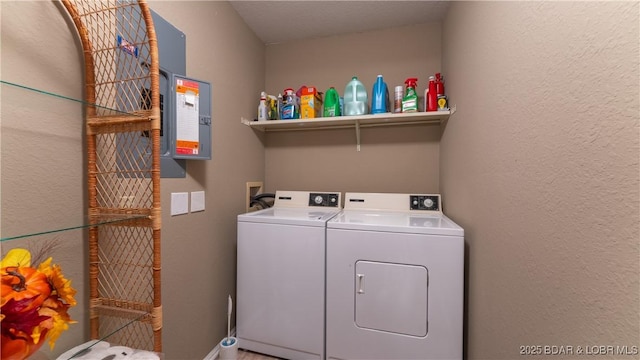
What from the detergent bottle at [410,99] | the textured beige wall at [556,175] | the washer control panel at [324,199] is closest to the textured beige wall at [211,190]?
the washer control panel at [324,199]

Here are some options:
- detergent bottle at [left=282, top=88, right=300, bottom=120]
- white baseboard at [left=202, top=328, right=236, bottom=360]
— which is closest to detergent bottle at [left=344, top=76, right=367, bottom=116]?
detergent bottle at [left=282, top=88, right=300, bottom=120]

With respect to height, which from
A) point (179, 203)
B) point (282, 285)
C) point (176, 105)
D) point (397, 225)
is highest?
point (176, 105)

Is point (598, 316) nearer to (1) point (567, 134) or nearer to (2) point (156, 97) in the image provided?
(1) point (567, 134)

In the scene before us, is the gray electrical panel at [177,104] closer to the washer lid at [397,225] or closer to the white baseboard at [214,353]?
the washer lid at [397,225]

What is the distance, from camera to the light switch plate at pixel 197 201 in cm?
149

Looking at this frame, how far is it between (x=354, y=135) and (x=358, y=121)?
8.5 inches

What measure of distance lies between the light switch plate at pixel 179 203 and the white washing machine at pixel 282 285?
1.26ft

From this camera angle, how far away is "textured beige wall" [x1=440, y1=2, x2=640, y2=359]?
487 mm

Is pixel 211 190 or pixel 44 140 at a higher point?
pixel 44 140

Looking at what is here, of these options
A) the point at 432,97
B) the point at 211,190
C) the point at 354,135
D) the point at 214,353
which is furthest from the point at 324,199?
the point at 214,353

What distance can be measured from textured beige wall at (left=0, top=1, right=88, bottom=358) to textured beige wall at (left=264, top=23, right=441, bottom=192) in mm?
1501

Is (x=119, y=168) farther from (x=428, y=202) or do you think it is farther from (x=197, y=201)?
(x=428, y=202)

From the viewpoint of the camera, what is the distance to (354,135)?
2.27m

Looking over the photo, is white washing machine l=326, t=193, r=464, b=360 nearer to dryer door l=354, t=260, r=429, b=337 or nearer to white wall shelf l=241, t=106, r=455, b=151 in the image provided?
dryer door l=354, t=260, r=429, b=337
